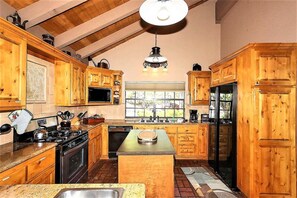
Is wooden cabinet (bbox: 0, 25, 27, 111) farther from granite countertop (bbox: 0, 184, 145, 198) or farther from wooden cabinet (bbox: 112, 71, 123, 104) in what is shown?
wooden cabinet (bbox: 112, 71, 123, 104)

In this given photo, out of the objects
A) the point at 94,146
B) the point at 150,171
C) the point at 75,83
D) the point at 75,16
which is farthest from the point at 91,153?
the point at 75,16

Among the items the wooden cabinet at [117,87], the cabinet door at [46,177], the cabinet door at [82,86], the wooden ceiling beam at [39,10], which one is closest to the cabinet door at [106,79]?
the wooden cabinet at [117,87]

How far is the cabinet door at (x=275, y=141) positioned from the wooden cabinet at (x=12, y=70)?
2958 millimetres

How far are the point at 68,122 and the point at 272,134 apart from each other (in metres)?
3.46

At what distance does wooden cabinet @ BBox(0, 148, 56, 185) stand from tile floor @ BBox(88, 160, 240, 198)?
1.43m

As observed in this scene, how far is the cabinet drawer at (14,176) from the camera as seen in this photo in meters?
1.65

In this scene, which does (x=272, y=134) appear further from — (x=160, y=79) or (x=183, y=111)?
(x=160, y=79)

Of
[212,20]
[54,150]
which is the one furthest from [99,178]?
[212,20]

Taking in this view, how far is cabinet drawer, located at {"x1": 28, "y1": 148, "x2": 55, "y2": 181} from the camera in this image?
203cm

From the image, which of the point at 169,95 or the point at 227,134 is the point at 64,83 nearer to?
the point at 169,95

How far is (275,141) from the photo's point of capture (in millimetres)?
2793

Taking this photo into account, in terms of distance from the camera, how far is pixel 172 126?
4859 millimetres

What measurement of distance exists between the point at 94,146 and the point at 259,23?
13.2 feet

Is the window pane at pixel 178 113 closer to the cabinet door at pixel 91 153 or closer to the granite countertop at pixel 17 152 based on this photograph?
the cabinet door at pixel 91 153
